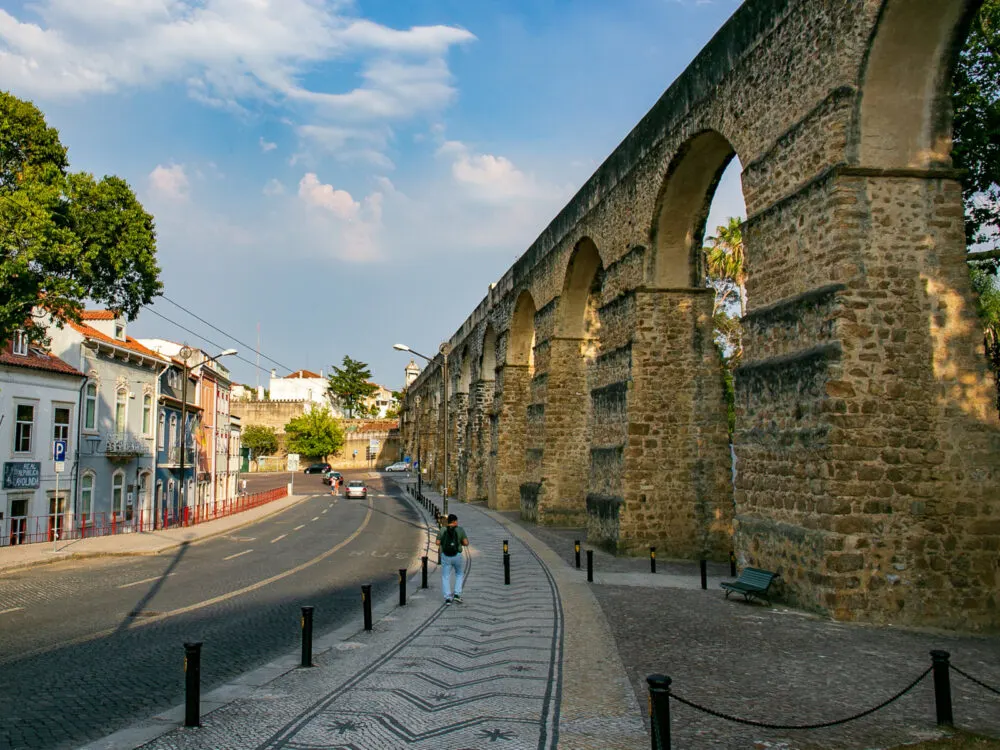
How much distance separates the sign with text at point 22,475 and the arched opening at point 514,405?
1741 cm

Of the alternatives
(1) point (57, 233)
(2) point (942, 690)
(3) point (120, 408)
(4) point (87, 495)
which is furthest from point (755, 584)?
(3) point (120, 408)

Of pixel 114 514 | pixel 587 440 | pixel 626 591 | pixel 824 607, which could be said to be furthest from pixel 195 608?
pixel 114 514

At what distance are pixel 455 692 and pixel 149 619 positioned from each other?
6.13 meters

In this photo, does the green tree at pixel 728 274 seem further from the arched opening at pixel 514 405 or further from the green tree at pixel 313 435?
the green tree at pixel 313 435

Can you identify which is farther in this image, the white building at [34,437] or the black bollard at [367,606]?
the white building at [34,437]

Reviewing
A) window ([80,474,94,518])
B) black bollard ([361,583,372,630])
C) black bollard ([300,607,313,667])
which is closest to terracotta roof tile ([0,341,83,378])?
window ([80,474,94,518])

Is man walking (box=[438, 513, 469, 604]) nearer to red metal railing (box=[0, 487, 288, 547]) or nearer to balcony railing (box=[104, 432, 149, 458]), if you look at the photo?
red metal railing (box=[0, 487, 288, 547])

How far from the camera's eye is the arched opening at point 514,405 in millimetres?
31031

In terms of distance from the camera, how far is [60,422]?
24.4 metres

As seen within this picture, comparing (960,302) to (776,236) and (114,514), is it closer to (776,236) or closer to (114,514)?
(776,236)

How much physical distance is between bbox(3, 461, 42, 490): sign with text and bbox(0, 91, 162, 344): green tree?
20.6 feet

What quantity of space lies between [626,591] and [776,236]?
660cm

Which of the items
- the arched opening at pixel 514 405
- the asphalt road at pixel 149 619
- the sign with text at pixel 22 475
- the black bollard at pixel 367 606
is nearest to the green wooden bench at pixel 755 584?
the black bollard at pixel 367 606

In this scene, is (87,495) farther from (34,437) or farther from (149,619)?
(149,619)
